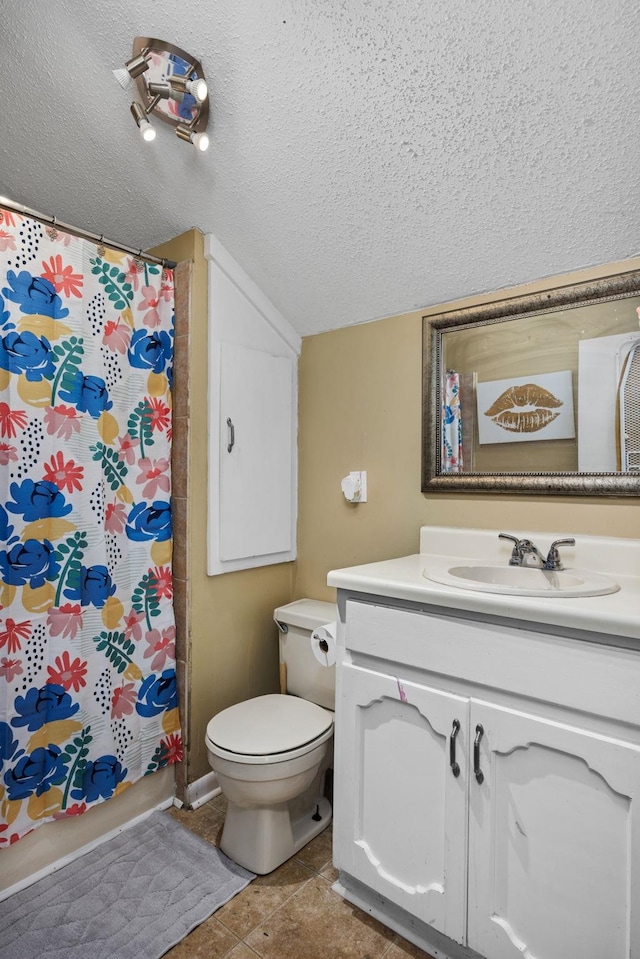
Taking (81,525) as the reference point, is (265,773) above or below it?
below

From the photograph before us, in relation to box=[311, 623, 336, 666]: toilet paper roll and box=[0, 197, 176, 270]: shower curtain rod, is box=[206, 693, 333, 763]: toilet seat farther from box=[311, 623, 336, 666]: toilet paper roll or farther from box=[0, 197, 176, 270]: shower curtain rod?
box=[0, 197, 176, 270]: shower curtain rod

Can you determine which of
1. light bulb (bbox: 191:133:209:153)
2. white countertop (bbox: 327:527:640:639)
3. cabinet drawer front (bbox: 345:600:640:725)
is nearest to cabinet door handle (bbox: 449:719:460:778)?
cabinet drawer front (bbox: 345:600:640:725)

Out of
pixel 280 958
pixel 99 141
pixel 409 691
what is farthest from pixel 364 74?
pixel 280 958

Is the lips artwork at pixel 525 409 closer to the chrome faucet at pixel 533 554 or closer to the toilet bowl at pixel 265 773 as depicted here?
the chrome faucet at pixel 533 554

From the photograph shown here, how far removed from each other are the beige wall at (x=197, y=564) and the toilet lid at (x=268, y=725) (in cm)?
19

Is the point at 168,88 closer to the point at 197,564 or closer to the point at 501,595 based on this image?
the point at 197,564

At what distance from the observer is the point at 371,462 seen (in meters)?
2.01

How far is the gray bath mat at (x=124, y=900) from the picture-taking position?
129cm

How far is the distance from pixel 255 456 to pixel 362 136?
111cm

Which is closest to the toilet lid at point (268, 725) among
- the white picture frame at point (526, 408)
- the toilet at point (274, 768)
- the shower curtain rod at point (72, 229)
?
the toilet at point (274, 768)

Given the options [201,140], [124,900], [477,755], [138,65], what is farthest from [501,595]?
[138,65]

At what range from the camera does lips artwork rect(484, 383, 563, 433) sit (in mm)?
1595

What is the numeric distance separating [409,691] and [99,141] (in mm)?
1814

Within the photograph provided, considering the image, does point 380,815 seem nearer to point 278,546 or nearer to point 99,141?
point 278,546
